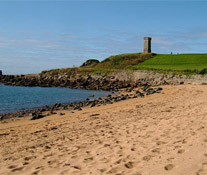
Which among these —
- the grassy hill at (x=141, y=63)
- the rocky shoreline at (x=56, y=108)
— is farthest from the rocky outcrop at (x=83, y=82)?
the rocky shoreline at (x=56, y=108)

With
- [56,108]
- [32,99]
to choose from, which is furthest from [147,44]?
[56,108]

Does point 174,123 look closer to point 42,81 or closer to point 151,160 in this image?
point 151,160

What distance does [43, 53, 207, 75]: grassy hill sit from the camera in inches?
1671

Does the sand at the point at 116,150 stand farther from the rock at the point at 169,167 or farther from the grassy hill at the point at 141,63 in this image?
the grassy hill at the point at 141,63

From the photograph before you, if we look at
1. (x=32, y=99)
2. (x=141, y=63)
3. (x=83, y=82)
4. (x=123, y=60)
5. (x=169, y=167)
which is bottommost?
(x=32, y=99)

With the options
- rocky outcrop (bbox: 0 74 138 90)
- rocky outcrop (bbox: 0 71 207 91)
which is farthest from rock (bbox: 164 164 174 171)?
rocky outcrop (bbox: 0 74 138 90)

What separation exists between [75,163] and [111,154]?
967 mm

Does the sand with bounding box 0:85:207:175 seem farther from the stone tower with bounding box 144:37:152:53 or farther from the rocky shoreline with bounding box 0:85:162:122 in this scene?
the stone tower with bounding box 144:37:152:53

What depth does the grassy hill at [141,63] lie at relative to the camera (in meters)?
42.4

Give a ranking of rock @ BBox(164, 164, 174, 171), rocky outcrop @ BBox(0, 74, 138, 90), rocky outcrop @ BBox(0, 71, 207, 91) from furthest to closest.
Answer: rocky outcrop @ BBox(0, 74, 138, 90)
rocky outcrop @ BBox(0, 71, 207, 91)
rock @ BBox(164, 164, 174, 171)

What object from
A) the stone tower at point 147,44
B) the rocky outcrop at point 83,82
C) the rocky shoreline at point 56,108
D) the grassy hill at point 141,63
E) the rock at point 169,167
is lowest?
the rocky shoreline at point 56,108

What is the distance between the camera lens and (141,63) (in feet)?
162

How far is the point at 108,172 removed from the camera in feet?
15.7

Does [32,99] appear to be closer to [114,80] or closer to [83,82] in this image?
[83,82]
